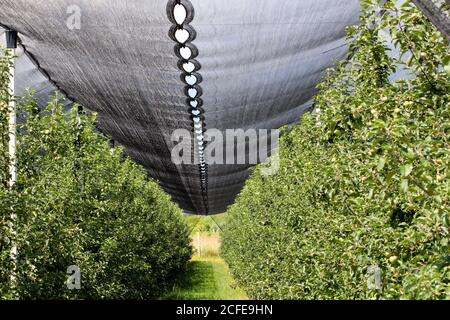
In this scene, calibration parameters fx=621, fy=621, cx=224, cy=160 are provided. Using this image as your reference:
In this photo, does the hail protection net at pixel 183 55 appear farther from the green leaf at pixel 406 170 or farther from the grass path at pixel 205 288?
the grass path at pixel 205 288

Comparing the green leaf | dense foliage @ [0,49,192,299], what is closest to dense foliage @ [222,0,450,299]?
the green leaf

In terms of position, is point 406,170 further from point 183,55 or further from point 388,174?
point 183,55

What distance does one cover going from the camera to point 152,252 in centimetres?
1623

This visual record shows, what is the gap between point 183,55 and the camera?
7301mm

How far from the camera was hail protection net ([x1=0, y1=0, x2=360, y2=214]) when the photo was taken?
6.34m

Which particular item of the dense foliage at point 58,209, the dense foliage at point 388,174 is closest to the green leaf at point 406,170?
the dense foliage at point 388,174

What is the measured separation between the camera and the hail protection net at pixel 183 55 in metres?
6.34

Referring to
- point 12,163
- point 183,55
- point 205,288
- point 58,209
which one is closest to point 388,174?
point 12,163

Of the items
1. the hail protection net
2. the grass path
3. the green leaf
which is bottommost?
the grass path

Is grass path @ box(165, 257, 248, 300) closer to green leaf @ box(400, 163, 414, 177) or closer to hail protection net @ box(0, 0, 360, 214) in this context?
hail protection net @ box(0, 0, 360, 214)

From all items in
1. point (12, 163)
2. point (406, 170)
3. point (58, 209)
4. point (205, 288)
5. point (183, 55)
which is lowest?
point (205, 288)

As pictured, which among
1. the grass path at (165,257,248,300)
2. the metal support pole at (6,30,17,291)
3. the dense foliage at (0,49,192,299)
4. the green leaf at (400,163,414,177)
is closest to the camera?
the green leaf at (400,163,414,177)

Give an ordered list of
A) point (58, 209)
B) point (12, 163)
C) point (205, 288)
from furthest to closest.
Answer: point (205, 288) → point (58, 209) → point (12, 163)
